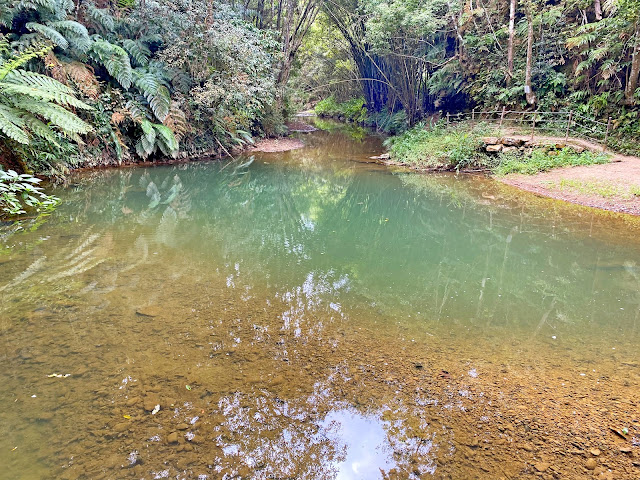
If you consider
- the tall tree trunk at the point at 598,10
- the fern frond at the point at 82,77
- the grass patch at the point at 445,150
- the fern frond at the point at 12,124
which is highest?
the tall tree trunk at the point at 598,10

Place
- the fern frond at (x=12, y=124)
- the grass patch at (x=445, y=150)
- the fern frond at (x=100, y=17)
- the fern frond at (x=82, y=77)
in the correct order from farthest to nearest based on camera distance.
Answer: the grass patch at (x=445, y=150) → the fern frond at (x=100, y=17) → the fern frond at (x=82, y=77) → the fern frond at (x=12, y=124)

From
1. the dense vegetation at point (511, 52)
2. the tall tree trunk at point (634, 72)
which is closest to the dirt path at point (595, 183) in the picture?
the tall tree trunk at point (634, 72)

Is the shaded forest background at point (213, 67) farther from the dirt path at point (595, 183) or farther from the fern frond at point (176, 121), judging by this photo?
the dirt path at point (595, 183)

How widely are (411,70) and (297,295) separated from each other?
18.6 meters

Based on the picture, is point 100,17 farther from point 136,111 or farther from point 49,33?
point 136,111

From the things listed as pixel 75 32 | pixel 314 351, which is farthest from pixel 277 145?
pixel 314 351

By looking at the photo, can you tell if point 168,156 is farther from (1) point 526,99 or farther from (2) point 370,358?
(1) point 526,99

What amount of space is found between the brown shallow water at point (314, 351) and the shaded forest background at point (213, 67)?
2.74 meters

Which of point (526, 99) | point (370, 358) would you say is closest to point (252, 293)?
point (370, 358)

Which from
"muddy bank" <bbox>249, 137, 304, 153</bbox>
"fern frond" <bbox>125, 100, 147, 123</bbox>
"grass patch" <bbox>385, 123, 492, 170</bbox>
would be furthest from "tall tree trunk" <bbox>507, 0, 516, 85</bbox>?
"fern frond" <bbox>125, 100, 147, 123</bbox>

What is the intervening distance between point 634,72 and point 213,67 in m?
12.8

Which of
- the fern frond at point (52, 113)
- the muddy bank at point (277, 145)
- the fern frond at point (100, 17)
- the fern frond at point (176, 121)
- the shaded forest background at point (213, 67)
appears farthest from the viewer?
the muddy bank at point (277, 145)

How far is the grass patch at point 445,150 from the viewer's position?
13.0 metres

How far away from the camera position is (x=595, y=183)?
944 cm
